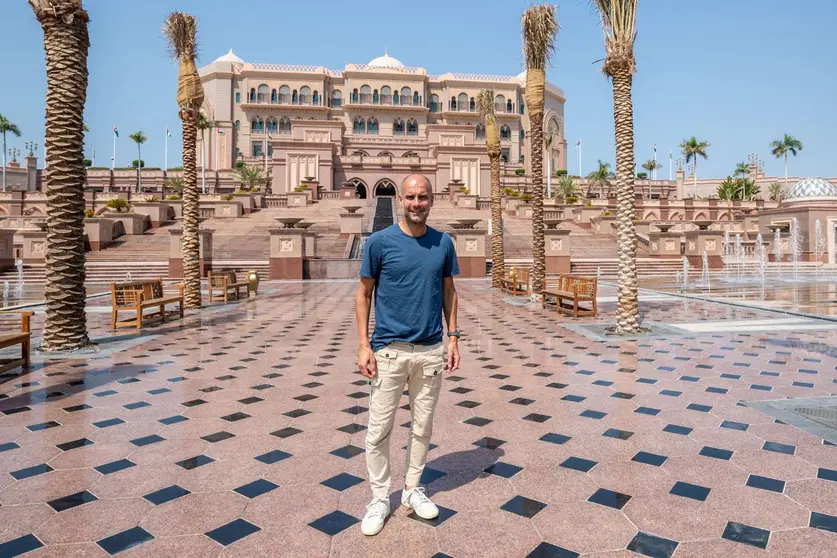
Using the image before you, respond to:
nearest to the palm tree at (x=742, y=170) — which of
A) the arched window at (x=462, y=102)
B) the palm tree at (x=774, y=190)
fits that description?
the palm tree at (x=774, y=190)

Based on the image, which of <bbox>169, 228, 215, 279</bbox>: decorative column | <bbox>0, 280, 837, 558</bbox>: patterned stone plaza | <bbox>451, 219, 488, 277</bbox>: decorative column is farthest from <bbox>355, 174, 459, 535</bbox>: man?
<bbox>451, 219, 488, 277</bbox>: decorative column

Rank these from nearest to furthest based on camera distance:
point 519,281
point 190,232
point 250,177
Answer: point 190,232 < point 519,281 < point 250,177

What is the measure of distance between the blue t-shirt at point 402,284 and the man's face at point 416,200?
132 mm

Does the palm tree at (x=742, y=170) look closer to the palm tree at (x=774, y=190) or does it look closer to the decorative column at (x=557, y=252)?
the palm tree at (x=774, y=190)

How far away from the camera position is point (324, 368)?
8.10m

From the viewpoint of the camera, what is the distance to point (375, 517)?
11.0 feet

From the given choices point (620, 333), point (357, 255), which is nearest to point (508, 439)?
point (620, 333)

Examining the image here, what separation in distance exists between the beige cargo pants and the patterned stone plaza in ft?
1.44

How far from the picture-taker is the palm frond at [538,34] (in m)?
16.0

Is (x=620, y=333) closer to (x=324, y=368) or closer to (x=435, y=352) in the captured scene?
(x=324, y=368)

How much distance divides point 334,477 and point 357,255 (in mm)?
25119

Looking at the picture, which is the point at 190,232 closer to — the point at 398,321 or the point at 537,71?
the point at 537,71

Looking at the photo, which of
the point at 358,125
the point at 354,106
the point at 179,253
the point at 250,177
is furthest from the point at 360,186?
the point at 179,253

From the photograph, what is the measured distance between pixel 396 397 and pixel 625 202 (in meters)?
9.10
